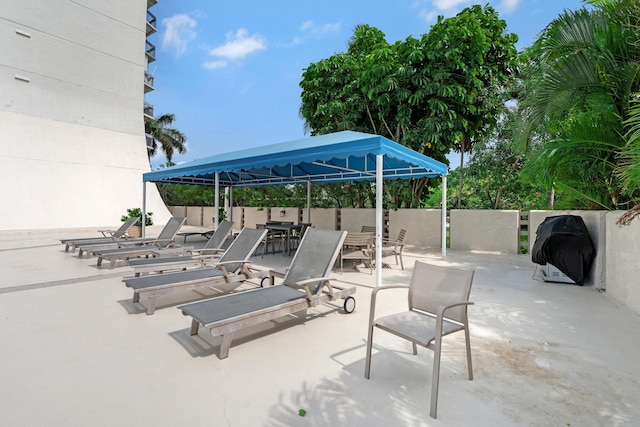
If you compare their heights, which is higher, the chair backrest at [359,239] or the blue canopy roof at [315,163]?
the blue canopy roof at [315,163]

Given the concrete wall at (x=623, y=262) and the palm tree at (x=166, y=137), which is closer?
the concrete wall at (x=623, y=262)

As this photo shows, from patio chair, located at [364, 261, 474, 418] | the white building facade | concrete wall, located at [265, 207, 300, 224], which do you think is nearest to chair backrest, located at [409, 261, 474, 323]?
patio chair, located at [364, 261, 474, 418]

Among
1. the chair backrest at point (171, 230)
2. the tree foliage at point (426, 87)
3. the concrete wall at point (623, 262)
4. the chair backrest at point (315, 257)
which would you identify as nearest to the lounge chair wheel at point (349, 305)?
the chair backrest at point (315, 257)

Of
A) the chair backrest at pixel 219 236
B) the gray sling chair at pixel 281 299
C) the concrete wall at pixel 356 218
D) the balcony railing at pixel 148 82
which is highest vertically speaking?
the balcony railing at pixel 148 82

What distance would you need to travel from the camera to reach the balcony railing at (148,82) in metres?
26.8

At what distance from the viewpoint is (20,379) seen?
8.54ft

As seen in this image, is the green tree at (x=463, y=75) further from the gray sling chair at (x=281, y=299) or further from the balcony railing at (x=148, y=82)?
the balcony railing at (x=148, y=82)

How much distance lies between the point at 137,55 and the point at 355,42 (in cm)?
1724

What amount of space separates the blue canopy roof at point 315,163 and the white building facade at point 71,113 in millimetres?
10425

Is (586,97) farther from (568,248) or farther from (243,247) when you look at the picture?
(243,247)

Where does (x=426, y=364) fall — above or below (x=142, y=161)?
below

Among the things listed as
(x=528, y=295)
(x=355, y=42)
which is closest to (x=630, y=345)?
(x=528, y=295)

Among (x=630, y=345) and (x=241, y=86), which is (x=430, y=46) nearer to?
(x=630, y=345)

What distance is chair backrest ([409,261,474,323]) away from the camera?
8.34 ft
